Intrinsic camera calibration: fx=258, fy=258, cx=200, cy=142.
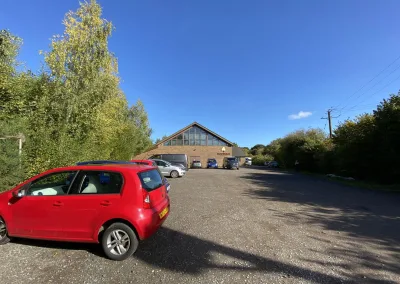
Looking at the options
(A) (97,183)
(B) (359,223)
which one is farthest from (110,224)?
(B) (359,223)

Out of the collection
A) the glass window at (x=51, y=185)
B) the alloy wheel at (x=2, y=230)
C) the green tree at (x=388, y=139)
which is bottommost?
the alloy wheel at (x=2, y=230)

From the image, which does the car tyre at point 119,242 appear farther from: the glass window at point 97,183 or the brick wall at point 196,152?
the brick wall at point 196,152

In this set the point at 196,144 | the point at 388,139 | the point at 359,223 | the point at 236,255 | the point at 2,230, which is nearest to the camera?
the point at 236,255

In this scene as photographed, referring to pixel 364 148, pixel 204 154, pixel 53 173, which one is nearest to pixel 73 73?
pixel 53 173

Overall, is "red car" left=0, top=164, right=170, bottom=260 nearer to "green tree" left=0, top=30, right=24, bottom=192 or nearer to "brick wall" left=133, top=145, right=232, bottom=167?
"green tree" left=0, top=30, right=24, bottom=192

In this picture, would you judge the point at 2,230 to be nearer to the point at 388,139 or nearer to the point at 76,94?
the point at 76,94

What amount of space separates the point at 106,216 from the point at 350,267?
392 centimetres

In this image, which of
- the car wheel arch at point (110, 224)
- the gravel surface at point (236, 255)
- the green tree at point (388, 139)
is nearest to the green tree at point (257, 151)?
the green tree at point (388, 139)

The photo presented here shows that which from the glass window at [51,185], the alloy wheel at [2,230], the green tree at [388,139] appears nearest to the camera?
the glass window at [51,185]

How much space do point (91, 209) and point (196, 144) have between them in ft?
143

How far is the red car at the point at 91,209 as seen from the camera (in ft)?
13.9

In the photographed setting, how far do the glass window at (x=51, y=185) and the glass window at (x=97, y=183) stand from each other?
0.19 meters

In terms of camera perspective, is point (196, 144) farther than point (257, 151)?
No

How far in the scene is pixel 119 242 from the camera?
169 inches
